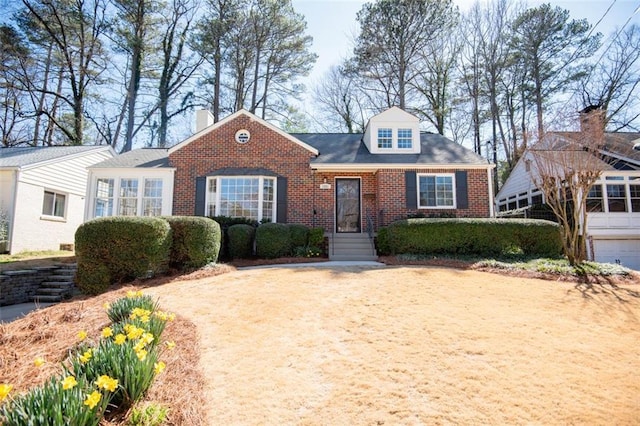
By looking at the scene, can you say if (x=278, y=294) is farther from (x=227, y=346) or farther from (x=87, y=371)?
(x=87, y=371)

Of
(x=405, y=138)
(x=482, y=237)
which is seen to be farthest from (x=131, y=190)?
(x=482, y=237)

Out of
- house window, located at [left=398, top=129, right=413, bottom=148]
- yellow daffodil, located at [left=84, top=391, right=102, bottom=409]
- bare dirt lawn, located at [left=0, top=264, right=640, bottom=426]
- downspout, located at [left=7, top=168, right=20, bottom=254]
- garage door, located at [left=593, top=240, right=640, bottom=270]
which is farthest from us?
garage door, located at [left=593, top=240, right=640, bottom=270]

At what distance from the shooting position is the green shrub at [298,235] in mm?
11250

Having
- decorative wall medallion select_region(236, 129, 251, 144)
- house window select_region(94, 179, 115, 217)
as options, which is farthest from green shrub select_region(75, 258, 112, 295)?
decorative wall medallion select_region(236, 129, 251, 144)

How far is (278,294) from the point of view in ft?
20.8

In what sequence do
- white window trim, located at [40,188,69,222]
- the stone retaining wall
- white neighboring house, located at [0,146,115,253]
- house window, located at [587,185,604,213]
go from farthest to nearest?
house window, located at [587,185,604,213], white window trim, located at [40,188,69,222], white neighboring house, located at [0,146,115,253], the stone retaining wall

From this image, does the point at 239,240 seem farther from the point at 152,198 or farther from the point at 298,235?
the point at 152,198

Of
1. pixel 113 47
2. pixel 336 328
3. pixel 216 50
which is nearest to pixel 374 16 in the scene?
pixel 216 50

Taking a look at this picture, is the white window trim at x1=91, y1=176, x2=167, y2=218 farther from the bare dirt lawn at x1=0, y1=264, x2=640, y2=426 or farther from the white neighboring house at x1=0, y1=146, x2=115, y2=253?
the bare dirt lawn at x1=0, y1=264, x2=640, y2=426

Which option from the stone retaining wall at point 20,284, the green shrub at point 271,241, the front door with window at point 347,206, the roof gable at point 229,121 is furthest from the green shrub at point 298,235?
the stone retaining wall at point 20,284

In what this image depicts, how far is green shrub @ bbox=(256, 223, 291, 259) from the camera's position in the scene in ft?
35.3

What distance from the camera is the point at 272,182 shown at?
42.1 ft

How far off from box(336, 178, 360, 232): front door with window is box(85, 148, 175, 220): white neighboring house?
668cm

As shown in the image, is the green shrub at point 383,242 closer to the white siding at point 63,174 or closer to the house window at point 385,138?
the house window at point 385,138
